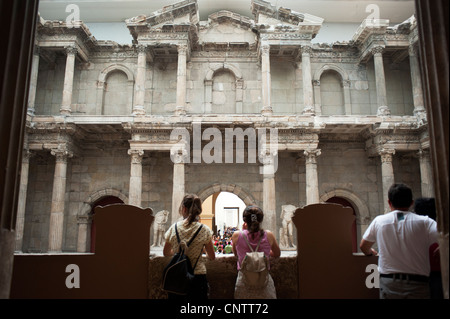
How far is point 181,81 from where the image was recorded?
46.6 feet

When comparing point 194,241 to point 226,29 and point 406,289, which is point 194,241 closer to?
point 406,289

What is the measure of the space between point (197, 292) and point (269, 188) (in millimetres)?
10116

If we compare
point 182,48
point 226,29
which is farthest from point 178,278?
point 226,29

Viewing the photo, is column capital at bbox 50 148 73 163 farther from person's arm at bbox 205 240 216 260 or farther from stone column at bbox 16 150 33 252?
person's arm at bbox 205 240 216 260

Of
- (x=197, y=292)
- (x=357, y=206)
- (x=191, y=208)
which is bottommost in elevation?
(x=197, y=292)

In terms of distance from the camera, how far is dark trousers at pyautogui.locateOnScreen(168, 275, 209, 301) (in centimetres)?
338

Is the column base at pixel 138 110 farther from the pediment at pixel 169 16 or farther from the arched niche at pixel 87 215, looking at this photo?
the arched niche at pixel 87 215

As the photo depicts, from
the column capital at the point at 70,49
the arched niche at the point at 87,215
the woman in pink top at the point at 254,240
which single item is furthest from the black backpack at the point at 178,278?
the column capital at the point at 70,49

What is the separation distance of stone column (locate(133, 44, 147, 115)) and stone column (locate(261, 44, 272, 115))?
4.69m

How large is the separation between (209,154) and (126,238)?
11.4 meters

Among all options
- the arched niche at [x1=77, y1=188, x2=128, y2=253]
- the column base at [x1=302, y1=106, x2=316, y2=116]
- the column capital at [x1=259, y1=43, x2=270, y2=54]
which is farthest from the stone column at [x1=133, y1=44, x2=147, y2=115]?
the column base at [x1=302, y1=106, x2=316, y2=116]

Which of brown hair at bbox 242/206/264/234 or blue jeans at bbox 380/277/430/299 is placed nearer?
blue jeans at bbox 380/277/430/299

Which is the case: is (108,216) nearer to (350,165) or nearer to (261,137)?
(261,137)

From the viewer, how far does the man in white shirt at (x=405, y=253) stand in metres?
3.18
